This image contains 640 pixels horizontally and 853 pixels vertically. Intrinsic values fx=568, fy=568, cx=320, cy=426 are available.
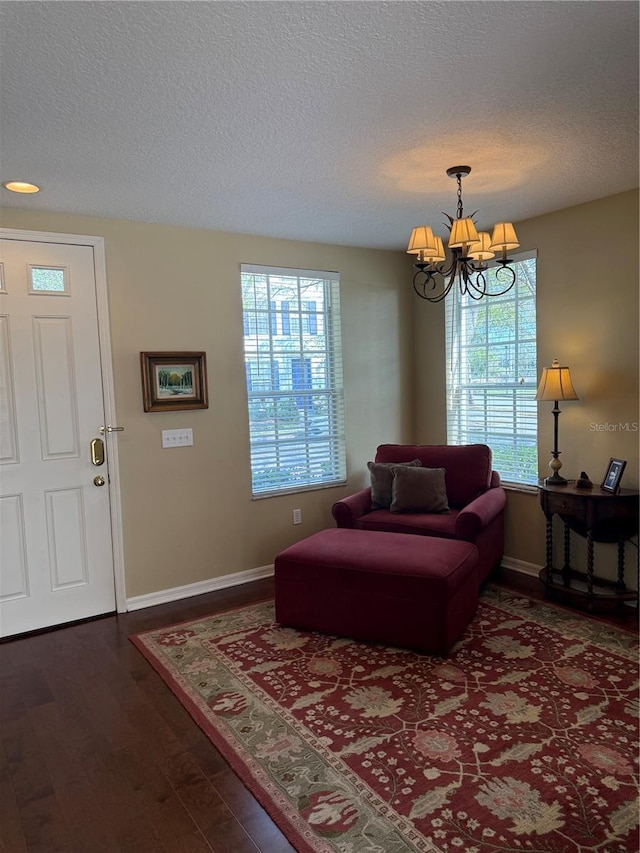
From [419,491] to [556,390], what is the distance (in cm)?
112

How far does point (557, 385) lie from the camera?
3.61 meters

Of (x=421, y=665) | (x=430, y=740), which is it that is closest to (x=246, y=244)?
(x=421, y=665)

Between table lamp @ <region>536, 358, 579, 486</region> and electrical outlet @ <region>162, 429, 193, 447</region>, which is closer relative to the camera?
table lamp @ <region>536, 358, 579, 486</region>

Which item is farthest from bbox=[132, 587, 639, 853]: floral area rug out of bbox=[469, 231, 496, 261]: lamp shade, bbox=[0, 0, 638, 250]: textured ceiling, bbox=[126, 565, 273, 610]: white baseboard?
bbox=[0, 0, 638, 250]: textured ceiling

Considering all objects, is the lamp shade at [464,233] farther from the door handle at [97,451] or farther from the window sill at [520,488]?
the door handle at [97,451]

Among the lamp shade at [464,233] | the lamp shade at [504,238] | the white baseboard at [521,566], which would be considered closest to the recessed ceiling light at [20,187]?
the lamp shade at [464,233]

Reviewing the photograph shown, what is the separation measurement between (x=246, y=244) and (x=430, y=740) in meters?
3.33

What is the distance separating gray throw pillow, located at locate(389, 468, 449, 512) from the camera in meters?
3.95

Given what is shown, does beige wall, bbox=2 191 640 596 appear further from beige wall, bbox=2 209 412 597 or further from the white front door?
the white front door

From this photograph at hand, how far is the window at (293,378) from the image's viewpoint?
425 centimetres

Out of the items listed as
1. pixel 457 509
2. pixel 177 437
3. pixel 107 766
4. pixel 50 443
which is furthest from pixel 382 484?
pixel 107 766

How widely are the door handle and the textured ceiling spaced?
1409 millimetres

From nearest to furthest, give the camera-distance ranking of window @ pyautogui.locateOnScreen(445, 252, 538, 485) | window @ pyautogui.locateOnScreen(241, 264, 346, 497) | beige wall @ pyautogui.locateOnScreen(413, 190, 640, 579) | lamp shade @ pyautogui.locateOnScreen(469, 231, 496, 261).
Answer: lamp shade @ pyautogui.locateOnScreen(469, 231, 496, 261) < beige wall @ pyautogui.locateOnScreen(413, 190, 640, 579) < window @ pyautogui.locateOnScreen(445, 252, 538, 485) < window @ pyautogui.locateOnScreen(241, 264, 346, 497)

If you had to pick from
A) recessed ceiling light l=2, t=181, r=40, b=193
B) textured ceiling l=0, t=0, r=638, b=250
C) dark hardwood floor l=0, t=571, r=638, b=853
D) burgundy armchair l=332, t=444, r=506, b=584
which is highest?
recessed ceiling light l=2, t=181, r=40, b=193
